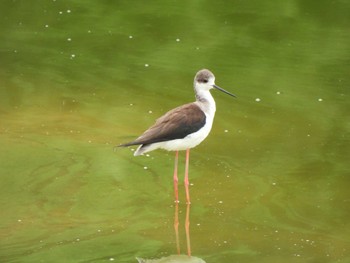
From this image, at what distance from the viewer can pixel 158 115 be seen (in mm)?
9125

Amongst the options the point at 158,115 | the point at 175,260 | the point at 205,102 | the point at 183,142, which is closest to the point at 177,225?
the point at 175,260

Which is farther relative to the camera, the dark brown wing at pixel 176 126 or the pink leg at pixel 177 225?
the dark brown wing at pixel 176 126

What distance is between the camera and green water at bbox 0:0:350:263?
6.94 metres

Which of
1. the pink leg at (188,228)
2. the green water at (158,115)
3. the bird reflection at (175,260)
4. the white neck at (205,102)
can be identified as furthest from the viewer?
the white neck at (205,102)

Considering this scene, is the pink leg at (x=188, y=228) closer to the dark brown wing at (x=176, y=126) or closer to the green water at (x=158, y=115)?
the green water at (x=158, y=115)

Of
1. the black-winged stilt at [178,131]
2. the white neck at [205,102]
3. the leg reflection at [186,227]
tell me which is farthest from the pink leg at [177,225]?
the white neck at [205,102]

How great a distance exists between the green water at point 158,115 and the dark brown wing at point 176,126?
50cm

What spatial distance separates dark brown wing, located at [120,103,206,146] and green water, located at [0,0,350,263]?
19.5 inches

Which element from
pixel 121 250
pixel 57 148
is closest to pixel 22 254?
pixel 121 250

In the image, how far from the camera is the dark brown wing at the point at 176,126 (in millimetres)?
7402

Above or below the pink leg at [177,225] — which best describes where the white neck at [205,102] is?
above

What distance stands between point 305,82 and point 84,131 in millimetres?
2572

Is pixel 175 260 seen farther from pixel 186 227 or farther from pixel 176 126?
pixel 176 126

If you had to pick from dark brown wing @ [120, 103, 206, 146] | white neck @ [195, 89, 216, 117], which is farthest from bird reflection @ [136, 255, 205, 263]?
A: white neck @ [195, 89, 216, 117]
